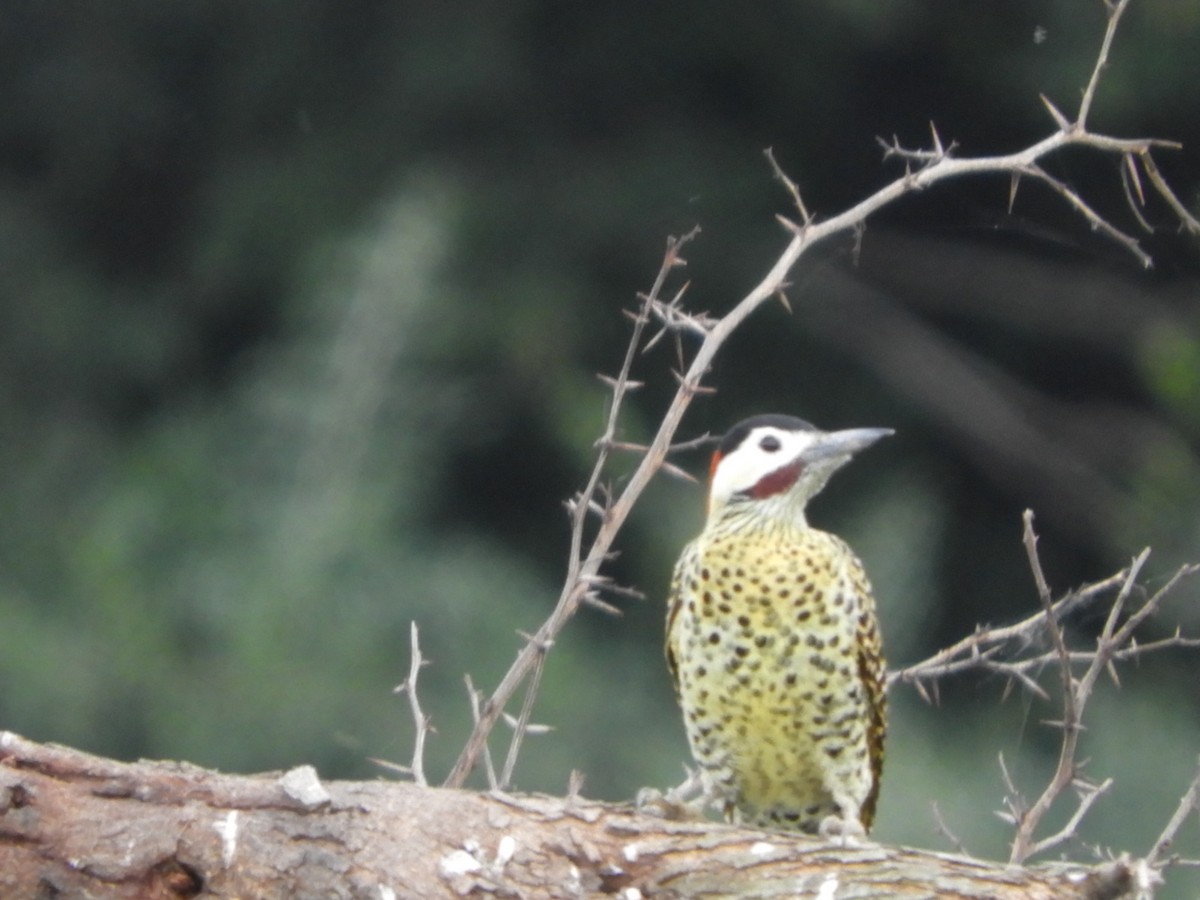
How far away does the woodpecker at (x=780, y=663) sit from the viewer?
3.55 m

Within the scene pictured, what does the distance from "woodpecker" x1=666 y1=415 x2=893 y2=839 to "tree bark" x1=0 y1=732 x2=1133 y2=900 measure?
78cm

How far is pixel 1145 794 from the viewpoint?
7.46m

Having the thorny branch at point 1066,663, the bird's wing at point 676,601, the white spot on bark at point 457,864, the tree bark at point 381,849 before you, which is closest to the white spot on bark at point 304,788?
the tree bark at point 381,849

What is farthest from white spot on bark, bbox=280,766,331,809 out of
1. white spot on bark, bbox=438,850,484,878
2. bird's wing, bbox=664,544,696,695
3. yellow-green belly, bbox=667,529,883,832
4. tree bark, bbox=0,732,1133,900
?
bird's wing, bbox=664,544,696,695

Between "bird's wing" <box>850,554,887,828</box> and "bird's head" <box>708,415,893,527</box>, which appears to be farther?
"bird's head" <box>708,415,893,527</box>

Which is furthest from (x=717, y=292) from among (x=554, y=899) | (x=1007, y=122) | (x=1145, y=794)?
(x=554, y=899)

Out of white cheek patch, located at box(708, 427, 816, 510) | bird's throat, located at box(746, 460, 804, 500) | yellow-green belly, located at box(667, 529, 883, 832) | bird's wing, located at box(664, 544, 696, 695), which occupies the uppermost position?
white cheek patch, located at box(708, 427, 816, 510)

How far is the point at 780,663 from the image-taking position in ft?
11.7

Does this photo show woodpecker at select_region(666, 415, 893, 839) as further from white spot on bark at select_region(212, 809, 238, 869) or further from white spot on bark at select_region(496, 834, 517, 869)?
white spot on bark at select_region(212, 809, 238, 869)

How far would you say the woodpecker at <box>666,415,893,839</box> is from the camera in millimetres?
3551

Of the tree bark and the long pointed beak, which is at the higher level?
the long pointed beak

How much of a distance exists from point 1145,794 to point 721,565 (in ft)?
14.1

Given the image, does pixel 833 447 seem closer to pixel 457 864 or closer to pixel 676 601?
pixel 676 601

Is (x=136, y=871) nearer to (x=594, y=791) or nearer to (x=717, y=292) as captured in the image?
(x=594, y=791)
